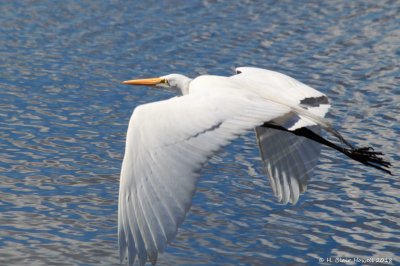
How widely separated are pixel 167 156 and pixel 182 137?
0.42ft

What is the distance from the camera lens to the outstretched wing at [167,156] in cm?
442

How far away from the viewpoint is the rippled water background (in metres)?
5.67

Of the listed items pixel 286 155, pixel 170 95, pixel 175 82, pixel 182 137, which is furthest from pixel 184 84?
pixel 170 95

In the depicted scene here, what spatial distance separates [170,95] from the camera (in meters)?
8.82

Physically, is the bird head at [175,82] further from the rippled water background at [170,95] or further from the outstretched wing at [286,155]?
the rippled water background at [170,95]

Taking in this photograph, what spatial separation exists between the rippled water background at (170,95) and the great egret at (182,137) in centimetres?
65

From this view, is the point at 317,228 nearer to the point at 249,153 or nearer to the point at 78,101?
the point at 249,153

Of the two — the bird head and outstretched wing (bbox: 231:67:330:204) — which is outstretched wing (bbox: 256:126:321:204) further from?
the bird head

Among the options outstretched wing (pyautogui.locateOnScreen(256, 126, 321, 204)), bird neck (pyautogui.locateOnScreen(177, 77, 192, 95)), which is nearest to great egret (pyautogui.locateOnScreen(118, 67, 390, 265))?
outstretched wing (pyautogui.locateOnScreen(256, 126, 321, 204))

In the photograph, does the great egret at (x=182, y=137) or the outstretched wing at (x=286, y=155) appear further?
the outstretched wing at (x=286, y=155)

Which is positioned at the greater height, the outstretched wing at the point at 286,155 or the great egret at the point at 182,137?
the great egret at the point at 182,137

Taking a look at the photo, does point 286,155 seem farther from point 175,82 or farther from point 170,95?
point 170,95

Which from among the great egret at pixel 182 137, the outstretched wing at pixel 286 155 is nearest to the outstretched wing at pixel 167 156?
the great egret at pixel 182 137

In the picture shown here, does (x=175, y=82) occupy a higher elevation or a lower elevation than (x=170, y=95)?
higher
